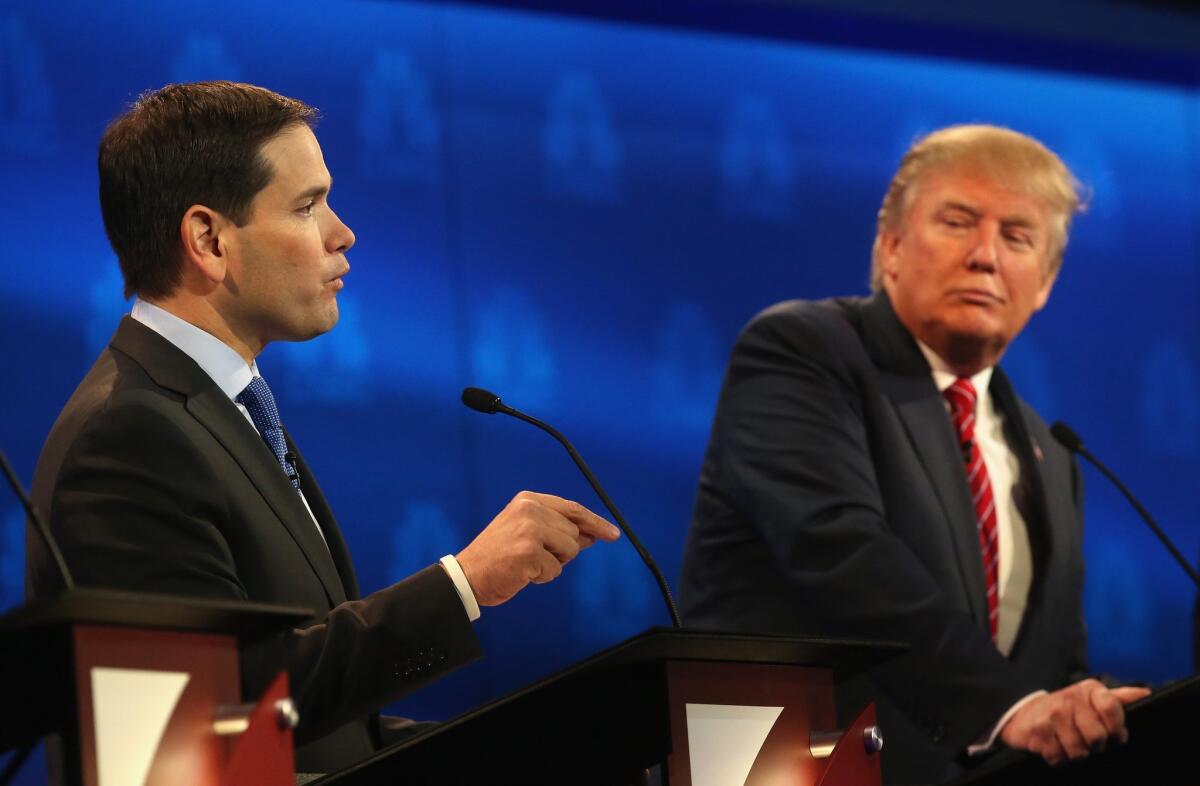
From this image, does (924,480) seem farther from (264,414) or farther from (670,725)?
(670,725)

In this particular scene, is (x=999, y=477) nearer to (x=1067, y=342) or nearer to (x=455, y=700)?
(x=455, y=700)

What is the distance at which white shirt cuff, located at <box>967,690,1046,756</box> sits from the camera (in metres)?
3.00

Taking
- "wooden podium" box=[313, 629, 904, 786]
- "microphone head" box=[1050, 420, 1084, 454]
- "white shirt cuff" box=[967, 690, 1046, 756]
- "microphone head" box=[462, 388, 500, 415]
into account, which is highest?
"microphone head" box=[1050, 420, 1084, 454]

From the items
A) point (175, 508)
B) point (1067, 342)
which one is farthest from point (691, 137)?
point (175, 508)

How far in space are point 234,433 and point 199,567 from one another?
0.84 feet

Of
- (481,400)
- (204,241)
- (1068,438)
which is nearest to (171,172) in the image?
(204,241)

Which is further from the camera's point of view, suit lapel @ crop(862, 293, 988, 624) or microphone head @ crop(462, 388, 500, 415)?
suit lapel @ crop(862, 293, 988, 624)

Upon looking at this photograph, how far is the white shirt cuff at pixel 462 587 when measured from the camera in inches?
90.7

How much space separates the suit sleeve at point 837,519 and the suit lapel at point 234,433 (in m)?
1.11

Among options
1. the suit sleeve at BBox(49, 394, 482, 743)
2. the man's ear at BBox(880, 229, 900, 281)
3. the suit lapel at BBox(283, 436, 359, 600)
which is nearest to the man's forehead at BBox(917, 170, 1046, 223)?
the man's ear at BBox(880, 229, 900, 281)

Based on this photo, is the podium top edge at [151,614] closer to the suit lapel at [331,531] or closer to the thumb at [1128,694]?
the suit lapel at [331,531]

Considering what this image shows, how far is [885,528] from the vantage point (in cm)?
333

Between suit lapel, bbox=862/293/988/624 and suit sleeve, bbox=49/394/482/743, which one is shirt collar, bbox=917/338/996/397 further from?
suit sleeve, bbox=49/394/482/743

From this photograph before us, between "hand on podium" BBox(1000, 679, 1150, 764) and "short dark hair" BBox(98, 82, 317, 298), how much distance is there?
1.45m
